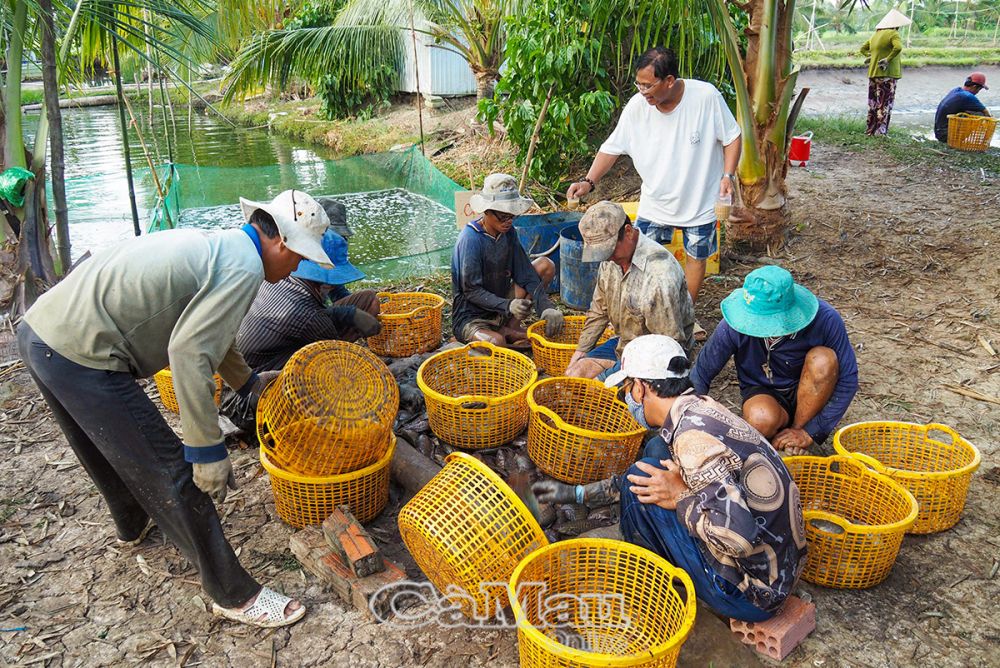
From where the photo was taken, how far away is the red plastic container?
9.30 metres

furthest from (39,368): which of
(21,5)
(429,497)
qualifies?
(21,5)

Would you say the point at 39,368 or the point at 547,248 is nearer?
the point at 39,368

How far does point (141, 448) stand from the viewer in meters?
2.54

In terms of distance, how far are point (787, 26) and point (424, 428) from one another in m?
4.55

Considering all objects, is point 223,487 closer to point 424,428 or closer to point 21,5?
point 424,428

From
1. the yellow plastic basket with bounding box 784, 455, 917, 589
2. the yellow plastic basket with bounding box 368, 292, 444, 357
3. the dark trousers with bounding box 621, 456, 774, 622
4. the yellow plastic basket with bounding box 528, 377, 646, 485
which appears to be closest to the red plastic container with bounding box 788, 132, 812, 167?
the yellow plastic basket with bounding box 368, 292, 444, 357

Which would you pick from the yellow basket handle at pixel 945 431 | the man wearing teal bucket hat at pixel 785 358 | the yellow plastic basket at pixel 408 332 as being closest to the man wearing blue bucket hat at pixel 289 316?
the yellow plastic basket at pixel 408 332

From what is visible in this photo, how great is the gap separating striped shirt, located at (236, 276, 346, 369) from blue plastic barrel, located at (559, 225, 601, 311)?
86.2 inches

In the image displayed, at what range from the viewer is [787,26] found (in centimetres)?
589

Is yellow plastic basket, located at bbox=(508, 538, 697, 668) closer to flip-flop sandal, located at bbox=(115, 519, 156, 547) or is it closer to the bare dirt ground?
the bare dirt ground

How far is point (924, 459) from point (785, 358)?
2.67ft

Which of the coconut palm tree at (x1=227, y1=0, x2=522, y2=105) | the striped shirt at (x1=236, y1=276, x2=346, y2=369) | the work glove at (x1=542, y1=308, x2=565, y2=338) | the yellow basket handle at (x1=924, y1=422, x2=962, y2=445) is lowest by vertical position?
the yellow basket handle at (x1=924, y1=422, x2=962, y2=445)

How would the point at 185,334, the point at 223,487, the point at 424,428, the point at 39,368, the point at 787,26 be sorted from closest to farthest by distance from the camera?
the point at 185,334 < the point at 39,368 < the point at 223,487 < the point at 424,428 < the point at 787,26

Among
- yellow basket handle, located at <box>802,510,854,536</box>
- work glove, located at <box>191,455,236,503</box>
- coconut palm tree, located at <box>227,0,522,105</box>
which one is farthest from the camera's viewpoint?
coconut palm tree, located at <box>227,0,522,105</box>
